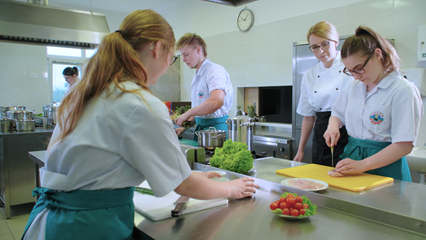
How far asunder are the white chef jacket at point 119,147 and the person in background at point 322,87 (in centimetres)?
145

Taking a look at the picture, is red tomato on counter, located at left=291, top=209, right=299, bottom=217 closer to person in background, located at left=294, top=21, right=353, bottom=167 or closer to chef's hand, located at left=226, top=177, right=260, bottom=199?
chef's hand, located at left=226, top=177, right=260, bottom=199

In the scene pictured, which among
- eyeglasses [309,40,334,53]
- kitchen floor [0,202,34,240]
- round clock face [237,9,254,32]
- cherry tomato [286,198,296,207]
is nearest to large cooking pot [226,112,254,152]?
eyeglasses [309,40,334,53]

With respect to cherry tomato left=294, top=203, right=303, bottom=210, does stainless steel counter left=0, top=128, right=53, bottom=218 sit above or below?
below

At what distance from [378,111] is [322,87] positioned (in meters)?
0.72

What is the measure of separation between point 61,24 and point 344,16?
353 cm

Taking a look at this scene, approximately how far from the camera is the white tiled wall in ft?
20.5

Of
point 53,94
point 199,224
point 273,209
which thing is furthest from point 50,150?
point 53,94

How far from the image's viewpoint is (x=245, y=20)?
4965mm

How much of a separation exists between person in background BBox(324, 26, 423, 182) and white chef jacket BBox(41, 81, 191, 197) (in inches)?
37.1

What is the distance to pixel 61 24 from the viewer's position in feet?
13.1

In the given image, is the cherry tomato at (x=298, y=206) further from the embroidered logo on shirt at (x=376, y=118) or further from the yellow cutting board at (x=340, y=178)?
the embroidered logo on shirt at (x=376, y=118)

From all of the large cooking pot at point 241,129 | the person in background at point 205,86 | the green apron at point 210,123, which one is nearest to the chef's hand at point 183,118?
the person in background at point 205,86

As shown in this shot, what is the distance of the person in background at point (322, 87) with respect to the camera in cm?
208

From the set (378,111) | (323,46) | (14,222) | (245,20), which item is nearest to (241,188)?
(378,111)
